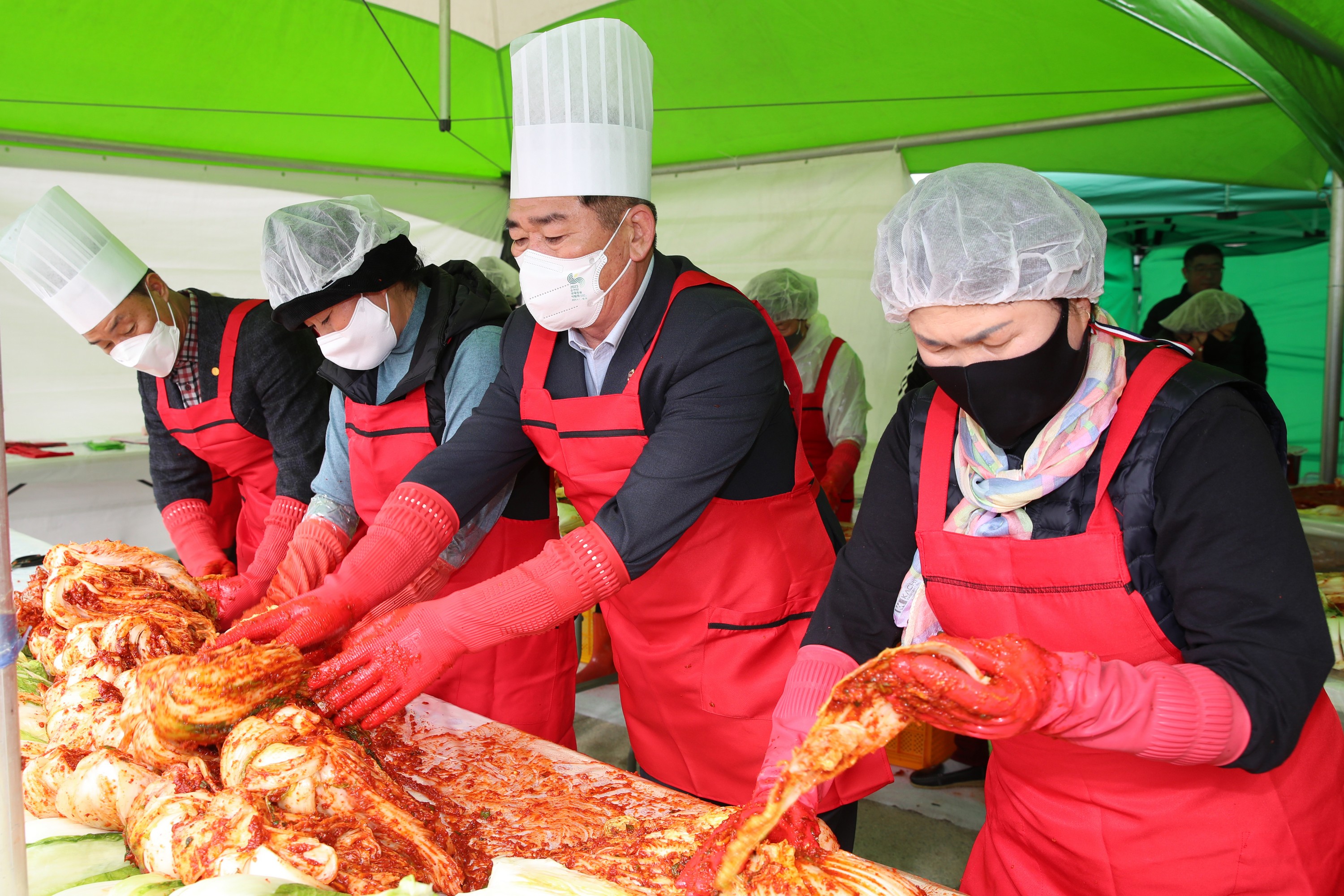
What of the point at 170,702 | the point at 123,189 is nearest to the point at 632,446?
the point at 170,702

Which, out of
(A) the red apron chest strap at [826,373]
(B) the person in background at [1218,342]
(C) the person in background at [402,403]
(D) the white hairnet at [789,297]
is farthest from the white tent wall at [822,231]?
(C) the person in background at [402,403]

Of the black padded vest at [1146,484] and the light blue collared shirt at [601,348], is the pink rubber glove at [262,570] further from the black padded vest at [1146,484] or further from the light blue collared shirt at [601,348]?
the black padded vest at [1146,484]

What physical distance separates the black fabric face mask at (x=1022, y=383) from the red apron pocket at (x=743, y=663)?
2.82 ft

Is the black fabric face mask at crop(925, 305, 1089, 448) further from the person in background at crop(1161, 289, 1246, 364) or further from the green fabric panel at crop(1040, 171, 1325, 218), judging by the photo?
the person in background at crop(1161, 289, 1246, 364)

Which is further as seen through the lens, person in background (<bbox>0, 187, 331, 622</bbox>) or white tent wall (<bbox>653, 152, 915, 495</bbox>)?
white tent wall (<bbox>653, 152, 915, 495</bbox>)

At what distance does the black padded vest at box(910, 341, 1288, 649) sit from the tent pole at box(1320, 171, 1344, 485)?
3.89m

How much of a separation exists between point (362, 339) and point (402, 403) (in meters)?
0.22

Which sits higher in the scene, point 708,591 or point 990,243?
point 990,243

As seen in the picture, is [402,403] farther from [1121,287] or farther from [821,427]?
[1121,287]

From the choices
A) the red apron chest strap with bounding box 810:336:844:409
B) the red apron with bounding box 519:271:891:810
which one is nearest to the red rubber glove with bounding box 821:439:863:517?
the red apron chest strap with bounding box 810:336:844:409

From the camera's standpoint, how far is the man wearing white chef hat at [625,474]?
1.85 metres

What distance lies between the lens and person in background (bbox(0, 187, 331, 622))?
2.82 meters

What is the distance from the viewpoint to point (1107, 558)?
1.43 meters

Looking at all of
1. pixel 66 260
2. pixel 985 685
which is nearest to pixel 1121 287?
pixel 66 260
